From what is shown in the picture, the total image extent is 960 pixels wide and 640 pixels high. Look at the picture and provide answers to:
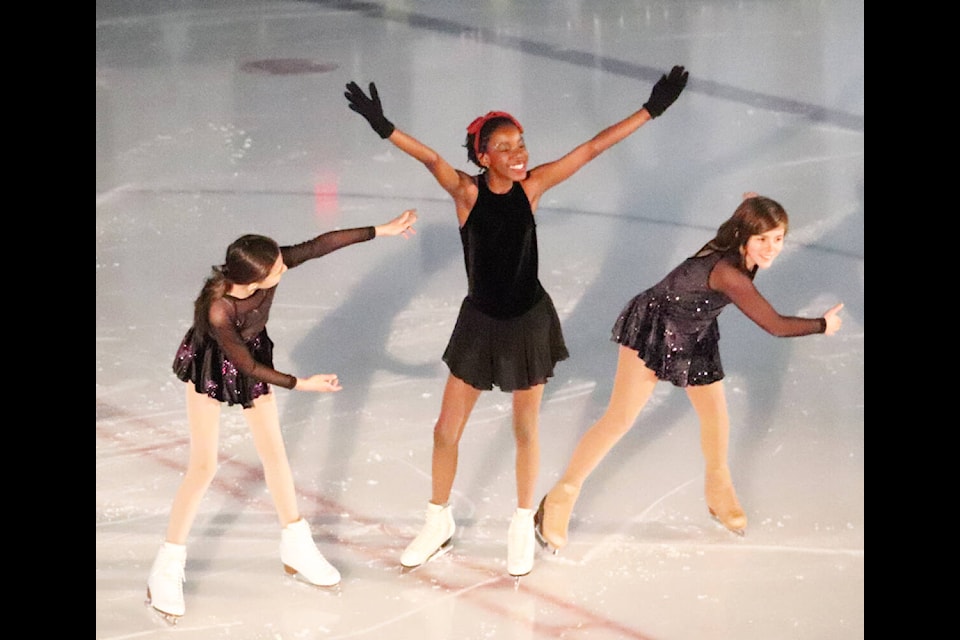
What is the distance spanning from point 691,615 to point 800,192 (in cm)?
384

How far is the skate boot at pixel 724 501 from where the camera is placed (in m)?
4.99

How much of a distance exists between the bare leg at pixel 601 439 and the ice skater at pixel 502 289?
171 mm

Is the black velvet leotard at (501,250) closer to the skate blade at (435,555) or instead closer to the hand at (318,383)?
the hand at (318,383)

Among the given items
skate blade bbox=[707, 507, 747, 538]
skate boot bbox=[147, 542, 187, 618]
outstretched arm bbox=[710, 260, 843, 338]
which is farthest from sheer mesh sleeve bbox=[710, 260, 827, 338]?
skate boot bbox=[147, 542, 187, 618]

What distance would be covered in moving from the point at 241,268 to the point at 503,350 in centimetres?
88

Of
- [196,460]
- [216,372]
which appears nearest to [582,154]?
[216,372]

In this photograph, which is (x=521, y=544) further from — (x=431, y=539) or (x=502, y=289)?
(x=502, y=289)

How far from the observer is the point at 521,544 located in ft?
15.6

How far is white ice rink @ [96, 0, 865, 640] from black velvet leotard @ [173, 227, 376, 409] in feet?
2.29

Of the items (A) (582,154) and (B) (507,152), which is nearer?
(B) (507,152)

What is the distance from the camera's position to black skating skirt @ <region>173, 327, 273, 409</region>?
4422 mm

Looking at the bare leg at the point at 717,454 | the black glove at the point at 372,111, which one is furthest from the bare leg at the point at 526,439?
the black glove at the point at 372,111

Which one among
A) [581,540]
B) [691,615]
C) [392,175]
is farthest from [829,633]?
[392,175]

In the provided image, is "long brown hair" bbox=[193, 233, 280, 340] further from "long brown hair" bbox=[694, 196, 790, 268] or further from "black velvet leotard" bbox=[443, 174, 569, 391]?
"long brown hair" bbox=[694, 196, 790, 268]
